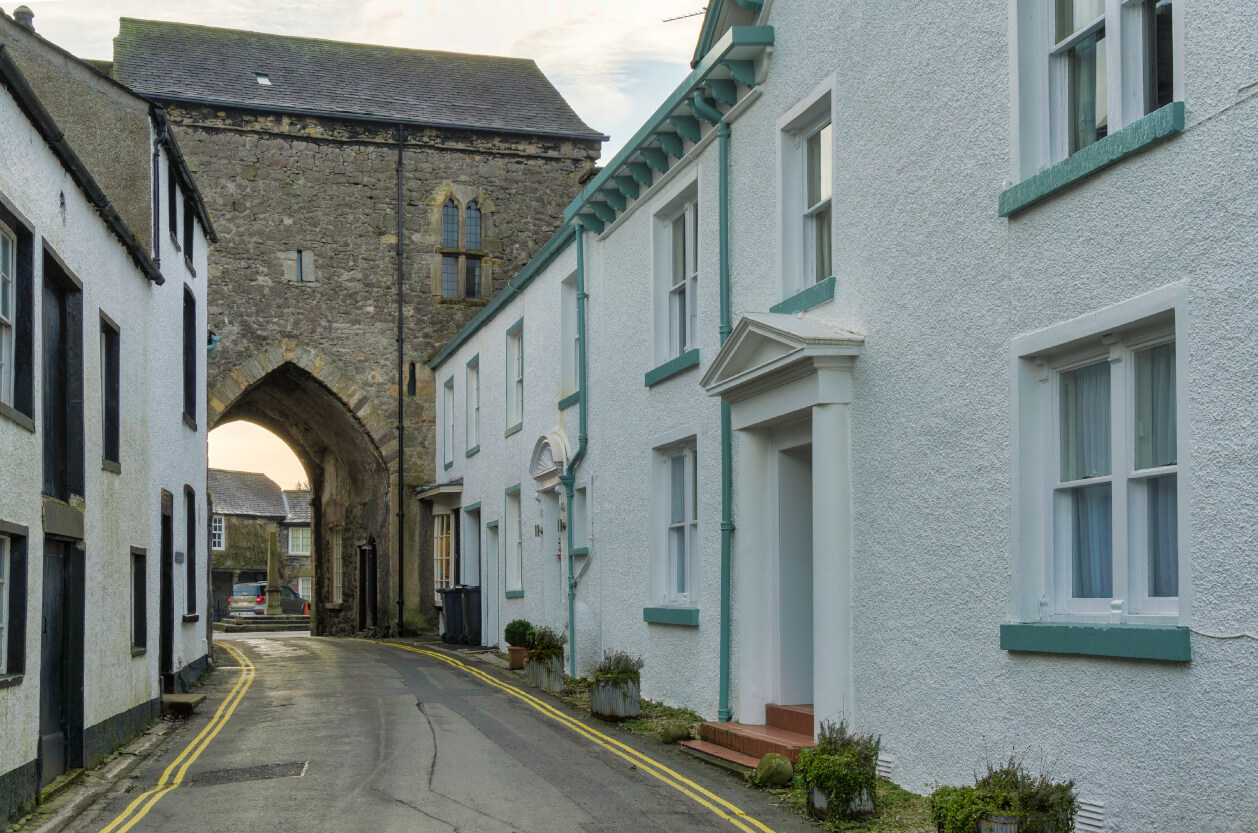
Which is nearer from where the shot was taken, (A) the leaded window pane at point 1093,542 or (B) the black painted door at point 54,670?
(A) the leaded window pane at point 1093,542

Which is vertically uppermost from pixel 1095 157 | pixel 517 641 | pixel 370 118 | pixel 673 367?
pixel 370 118

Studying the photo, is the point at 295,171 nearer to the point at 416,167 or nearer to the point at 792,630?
the point at 416,167

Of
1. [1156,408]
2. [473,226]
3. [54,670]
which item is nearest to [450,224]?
[473,226]

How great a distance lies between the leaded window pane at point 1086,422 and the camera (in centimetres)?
697

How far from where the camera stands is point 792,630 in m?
11.2

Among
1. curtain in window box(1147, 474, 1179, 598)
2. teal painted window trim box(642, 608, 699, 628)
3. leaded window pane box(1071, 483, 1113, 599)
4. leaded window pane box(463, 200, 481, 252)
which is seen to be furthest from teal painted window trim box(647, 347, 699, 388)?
leaded window pane box(463, 200, 481, 252)

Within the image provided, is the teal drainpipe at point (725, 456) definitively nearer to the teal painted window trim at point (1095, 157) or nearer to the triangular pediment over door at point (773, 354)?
the triangular pediment over door at point (773, 354)

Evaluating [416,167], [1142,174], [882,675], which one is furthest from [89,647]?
[416,167]

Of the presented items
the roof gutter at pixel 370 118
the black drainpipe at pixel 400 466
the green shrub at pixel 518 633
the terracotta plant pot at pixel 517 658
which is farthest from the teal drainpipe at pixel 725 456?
the roof gutter at pixel 370 118

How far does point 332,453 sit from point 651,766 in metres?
26.0

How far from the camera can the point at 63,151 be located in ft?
32.3

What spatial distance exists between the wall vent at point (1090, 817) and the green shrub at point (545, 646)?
9.93 meters

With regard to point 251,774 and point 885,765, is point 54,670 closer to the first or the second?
point 251,774

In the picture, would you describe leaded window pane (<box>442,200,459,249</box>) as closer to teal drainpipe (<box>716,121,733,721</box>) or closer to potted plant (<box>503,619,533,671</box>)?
potted plant (<box>503,619,533,671</box>)
